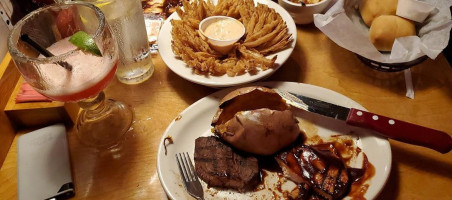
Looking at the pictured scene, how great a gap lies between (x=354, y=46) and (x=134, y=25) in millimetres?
750

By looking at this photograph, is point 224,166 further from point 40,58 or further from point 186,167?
point 40,58

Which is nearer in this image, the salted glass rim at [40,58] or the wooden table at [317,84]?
the salted glass rim at [40,58]

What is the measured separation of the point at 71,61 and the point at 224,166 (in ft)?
1.62

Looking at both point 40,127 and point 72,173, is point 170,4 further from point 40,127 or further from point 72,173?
point 72,173

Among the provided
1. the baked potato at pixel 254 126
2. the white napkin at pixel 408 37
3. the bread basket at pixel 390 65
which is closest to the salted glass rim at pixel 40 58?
the baked potato at pixel 254 126

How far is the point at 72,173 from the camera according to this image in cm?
110

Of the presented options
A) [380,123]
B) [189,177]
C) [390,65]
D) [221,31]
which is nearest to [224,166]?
[189,177]

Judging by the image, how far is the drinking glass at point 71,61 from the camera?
0.98 meters

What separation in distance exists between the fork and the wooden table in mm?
90

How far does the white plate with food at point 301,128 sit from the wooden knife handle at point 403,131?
0.12ft

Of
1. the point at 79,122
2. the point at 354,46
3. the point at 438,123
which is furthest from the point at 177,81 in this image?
the point at 438,123

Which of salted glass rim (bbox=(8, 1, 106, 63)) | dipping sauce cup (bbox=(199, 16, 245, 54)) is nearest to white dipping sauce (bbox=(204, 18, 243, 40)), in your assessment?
dipping sauce cup (bbox=(199, 16, 245, 54))

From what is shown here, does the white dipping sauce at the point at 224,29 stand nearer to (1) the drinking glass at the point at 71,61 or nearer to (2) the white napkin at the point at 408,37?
(2) the white napkin at the point at 408,37

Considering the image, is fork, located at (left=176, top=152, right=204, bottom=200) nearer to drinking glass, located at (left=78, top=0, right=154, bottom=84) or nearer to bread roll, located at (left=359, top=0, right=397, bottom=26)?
drinking glass, located at (left=78, top=0, right=154, bottom=84)
